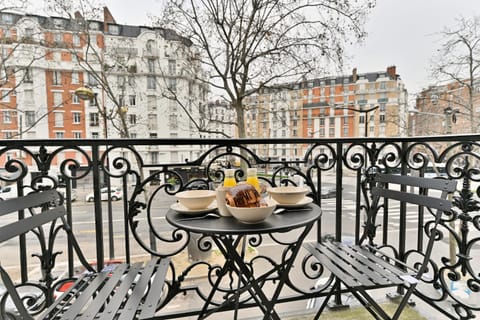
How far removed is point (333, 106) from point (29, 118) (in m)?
8.51

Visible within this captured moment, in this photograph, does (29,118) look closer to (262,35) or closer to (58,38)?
(58,38)

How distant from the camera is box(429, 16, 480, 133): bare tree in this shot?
6320 millimetres

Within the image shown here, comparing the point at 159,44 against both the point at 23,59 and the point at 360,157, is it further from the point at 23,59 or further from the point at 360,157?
the point at 360,157

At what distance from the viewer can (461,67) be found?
6582 millimetres

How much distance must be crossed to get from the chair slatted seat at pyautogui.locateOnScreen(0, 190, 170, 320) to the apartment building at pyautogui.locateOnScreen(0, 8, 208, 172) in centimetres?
662

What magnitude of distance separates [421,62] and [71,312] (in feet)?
28.8

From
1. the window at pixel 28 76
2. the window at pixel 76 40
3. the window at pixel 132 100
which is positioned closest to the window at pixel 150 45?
the window at pixel 132 100

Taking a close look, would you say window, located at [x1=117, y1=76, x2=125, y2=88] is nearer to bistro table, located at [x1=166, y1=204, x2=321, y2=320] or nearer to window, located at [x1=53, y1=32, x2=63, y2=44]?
window, located at [x1=53, y1=32, x2=63, y2=44]

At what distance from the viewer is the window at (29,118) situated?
746 cm

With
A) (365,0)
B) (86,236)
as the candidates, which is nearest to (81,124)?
(86,236)

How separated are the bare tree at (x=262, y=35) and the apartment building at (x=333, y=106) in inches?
22.4

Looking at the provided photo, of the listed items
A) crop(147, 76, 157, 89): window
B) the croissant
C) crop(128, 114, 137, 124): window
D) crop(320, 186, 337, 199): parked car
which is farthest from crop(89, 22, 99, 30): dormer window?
the croissant

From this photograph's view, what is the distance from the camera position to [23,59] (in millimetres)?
7152

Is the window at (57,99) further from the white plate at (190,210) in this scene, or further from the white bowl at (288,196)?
the white bowl at (288,196)
